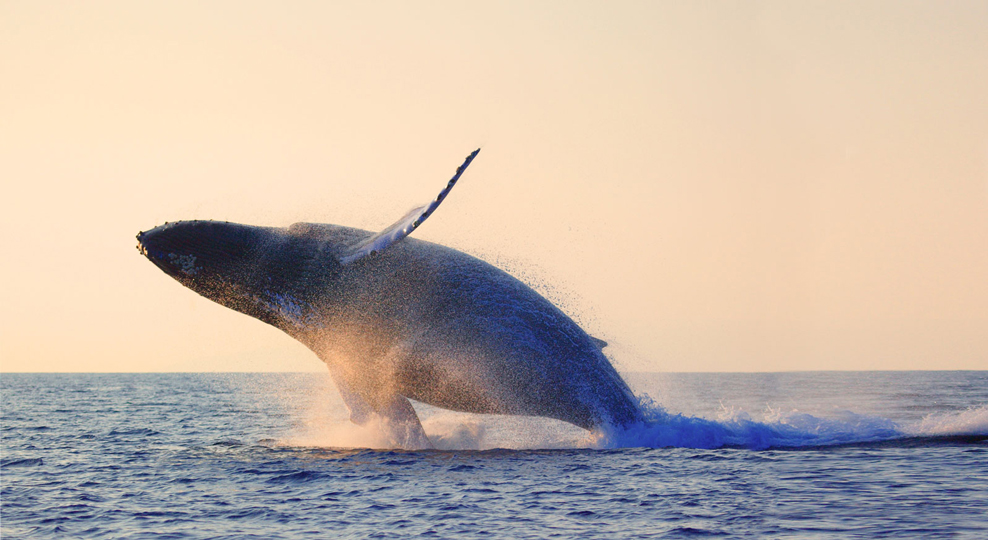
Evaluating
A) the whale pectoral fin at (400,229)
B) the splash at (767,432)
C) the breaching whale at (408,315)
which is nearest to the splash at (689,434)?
the splash at (767,432)

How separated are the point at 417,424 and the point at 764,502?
5803 mm

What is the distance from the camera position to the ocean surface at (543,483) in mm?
8812

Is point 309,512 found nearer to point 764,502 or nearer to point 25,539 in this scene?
point 25,539

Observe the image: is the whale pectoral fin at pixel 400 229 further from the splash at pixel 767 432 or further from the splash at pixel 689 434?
the splash at pixel 767 432

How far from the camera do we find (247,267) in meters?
12.4

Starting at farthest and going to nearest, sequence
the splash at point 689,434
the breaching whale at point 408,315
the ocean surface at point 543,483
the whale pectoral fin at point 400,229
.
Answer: the splash at point 689,434
the breaching whale at point 408,315
the whale pectoral fin at point 400,229
the ocean surface at point 543,483

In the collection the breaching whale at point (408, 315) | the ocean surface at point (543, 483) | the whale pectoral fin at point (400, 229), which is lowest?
the ocean surface at point (543, 483)

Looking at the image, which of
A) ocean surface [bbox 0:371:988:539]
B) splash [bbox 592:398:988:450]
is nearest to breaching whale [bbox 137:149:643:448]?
splash [bbox 592:398:988:450]

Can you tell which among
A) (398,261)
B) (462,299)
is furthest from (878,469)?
(398,261)

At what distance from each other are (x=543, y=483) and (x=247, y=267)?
563cm

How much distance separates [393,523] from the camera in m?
9.06

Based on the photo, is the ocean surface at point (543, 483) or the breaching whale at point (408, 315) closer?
the ocean surface at point (543, 483)

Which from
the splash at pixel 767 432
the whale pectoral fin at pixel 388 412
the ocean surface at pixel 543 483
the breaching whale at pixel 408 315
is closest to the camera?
the ocean surface at pixel 543 483

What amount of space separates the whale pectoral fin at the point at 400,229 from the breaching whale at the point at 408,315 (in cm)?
5
